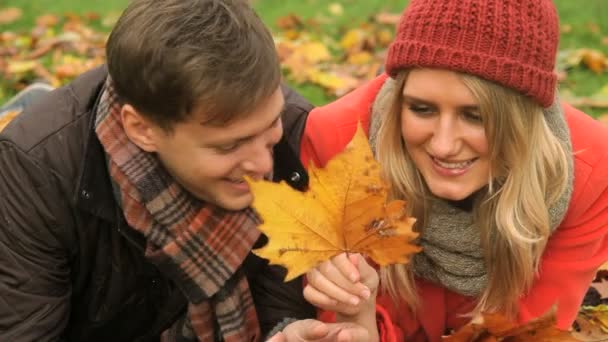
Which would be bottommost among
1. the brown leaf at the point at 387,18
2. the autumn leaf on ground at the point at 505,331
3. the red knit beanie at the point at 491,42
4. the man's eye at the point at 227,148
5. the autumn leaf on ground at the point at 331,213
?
the brown leaf at the point at 387,18

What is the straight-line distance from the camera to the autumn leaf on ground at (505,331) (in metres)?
1.93

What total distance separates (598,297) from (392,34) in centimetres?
251

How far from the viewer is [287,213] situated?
5.23 ft

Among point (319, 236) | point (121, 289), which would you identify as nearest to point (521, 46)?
point (319, 236)

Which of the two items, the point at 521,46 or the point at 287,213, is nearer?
the point at 287,213

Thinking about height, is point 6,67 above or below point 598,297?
below

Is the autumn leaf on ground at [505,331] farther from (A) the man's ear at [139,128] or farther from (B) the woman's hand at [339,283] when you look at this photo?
(A) the man's ear at [139,128]

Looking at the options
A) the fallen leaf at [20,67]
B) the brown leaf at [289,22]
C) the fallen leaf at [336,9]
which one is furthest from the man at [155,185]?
the fallen leaf at [336,9]

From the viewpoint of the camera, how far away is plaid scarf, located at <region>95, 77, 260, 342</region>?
211cm

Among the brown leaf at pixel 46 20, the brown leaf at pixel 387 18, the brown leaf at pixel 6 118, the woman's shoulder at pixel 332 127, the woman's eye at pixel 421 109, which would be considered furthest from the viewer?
the brown leaf at pixel 46 20

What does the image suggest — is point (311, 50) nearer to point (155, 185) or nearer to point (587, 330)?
point (587, 330)

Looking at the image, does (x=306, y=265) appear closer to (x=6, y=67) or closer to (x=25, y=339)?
(x=25, y=339)

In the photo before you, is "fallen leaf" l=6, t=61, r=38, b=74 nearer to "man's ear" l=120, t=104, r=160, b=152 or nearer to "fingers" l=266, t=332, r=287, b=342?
"man's ear" l=120, t=104, r=160, b=152

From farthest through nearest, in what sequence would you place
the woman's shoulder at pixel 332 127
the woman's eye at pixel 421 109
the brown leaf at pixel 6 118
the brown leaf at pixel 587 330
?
the brown leaf at pixel 6 118 → the brown leaf at pixel 587 330 → the woman's shoulder at pixel 332 127 → the woman's eye at pixel 421 109
